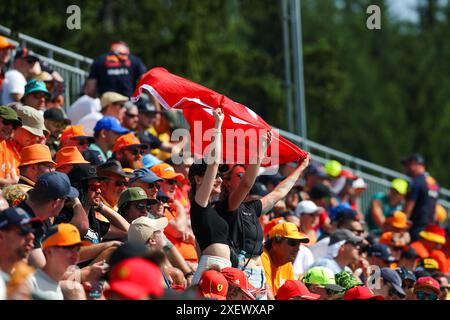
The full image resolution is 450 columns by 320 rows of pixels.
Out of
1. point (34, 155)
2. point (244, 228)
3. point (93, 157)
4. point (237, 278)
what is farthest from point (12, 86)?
point (237, 278)

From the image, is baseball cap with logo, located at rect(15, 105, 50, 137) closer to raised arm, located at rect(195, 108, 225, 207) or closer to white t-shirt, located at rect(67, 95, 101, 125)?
raised arm, located at rect(195, 108, 225, 207)

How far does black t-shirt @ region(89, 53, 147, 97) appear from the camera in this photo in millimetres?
15156

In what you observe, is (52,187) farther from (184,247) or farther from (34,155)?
(184,247)

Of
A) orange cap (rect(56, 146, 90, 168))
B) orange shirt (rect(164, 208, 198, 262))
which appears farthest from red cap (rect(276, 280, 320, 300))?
orange cap (rect(56, 146, 90, 168))

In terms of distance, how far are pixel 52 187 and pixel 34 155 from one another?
1.49 metres

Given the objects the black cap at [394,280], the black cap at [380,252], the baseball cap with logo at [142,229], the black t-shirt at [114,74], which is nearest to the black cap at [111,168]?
the baseball cap with logo at [142,229]

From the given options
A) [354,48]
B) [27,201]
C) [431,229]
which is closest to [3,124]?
[27,201]

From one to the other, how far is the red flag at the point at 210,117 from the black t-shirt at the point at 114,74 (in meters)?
3.38

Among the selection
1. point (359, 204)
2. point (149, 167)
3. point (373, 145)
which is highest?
point (149, 167)

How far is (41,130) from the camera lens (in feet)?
36.7

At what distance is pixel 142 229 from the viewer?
30.7ft

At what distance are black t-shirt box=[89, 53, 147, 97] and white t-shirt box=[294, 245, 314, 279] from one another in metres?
3.56
